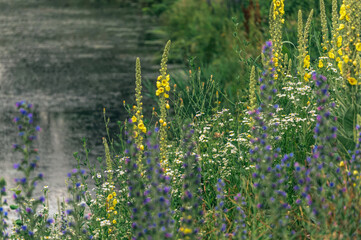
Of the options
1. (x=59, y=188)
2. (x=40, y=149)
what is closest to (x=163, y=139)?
(x=59, y=188)

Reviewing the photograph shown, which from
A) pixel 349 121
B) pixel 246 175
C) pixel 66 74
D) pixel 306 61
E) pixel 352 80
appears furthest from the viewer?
pixel 66 74

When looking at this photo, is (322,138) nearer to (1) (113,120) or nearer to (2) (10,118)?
(1) (113,120)

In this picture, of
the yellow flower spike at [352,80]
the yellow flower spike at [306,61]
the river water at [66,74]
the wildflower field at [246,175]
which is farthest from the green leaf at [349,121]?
the river water at [66,74]

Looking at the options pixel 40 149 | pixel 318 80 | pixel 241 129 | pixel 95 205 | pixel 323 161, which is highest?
pixel 318 80

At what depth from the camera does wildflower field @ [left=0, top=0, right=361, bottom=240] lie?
2900 millimetres

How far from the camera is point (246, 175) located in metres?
4.34

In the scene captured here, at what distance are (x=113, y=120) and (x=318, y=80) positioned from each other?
621 centimetres

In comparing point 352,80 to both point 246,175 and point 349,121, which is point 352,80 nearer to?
point 349,121

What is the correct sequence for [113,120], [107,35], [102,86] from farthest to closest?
[107,35] < [102,86] < [113,120]

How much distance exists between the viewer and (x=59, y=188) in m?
6.77

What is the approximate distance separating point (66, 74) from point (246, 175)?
887cm

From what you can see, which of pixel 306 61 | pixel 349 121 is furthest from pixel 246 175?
pixel 306 61

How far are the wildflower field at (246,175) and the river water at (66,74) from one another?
234cm

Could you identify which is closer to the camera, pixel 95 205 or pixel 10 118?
pixel 95 205
